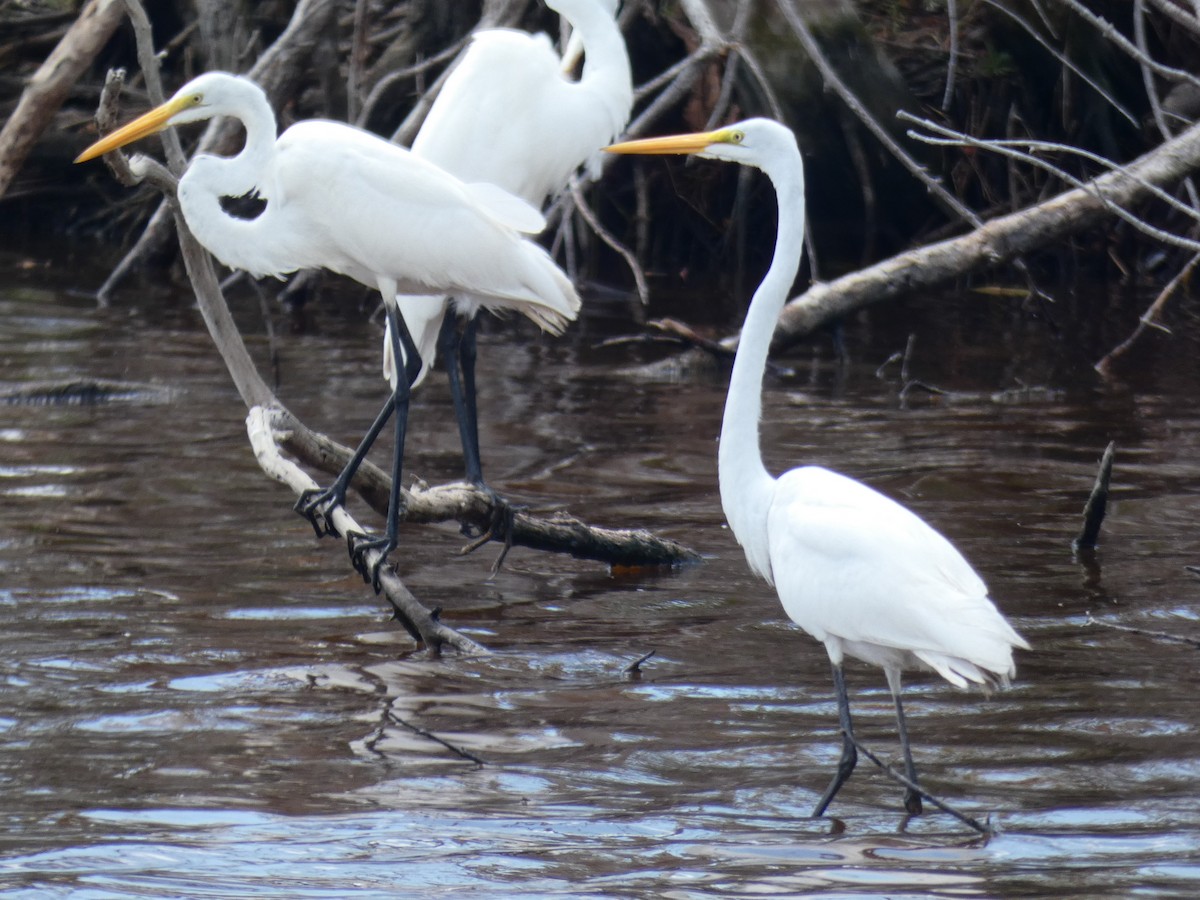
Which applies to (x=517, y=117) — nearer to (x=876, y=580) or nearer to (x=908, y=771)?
(x=876, y=580)

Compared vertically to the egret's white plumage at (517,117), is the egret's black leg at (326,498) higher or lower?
lower

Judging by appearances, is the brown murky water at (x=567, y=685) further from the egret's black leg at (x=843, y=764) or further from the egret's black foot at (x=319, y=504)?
the egret's black foot at (x=319, y=504)

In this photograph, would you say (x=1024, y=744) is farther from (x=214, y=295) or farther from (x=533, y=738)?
(x=214, y=295)

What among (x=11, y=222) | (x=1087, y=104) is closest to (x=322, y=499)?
(x=1087, y=104)

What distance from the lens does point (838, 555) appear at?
378cm

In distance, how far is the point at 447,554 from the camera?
19.7 feet

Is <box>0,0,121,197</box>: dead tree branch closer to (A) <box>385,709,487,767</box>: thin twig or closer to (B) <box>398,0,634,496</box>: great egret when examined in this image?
(B) <box>398,0,634,496</box>: great egret

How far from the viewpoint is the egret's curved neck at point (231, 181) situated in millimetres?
5105

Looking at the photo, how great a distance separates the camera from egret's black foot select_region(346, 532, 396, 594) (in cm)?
487

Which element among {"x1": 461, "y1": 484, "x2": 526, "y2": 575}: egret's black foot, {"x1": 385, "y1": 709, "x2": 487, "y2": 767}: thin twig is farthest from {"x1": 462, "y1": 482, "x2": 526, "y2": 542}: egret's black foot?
{"x1": 385, "y1": 709, "x2": 487, "y2": 767}: thin twig

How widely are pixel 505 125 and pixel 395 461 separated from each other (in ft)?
5.57

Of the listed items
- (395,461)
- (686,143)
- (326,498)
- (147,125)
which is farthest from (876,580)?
(147,125)

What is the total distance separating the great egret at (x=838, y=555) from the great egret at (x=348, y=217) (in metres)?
1.19

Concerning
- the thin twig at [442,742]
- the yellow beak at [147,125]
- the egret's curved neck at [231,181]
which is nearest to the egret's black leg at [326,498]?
the egret's curved neck at [231,181]
